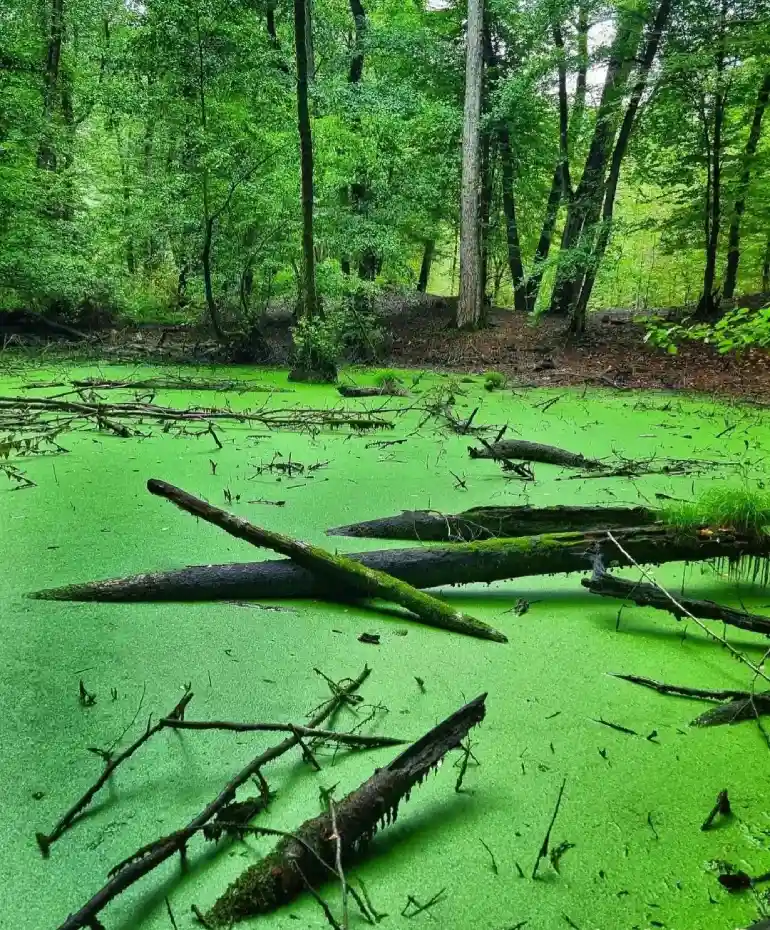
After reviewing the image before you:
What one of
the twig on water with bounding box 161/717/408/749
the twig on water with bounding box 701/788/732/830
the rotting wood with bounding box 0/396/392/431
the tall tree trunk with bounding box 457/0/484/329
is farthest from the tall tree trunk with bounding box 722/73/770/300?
the twig on water with bounding box 161/717/408/749

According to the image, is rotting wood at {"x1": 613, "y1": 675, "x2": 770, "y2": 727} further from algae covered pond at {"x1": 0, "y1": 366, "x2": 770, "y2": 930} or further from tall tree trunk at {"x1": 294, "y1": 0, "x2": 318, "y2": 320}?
tall tree trunk at {"x1": 294, "y1": 0, "x2": 318, "y2": 320}

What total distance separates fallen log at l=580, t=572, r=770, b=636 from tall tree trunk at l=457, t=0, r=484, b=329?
28.8 feet

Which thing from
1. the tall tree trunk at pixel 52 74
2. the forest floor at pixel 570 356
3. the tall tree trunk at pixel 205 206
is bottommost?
the forest floor at pixel 570 356

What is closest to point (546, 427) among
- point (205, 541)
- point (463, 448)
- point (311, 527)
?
point (463, 448)

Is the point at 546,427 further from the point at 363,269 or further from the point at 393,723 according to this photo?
the point at 363,269

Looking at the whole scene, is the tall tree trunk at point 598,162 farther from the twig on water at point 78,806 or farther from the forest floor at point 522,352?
the twig on water at point 78,806

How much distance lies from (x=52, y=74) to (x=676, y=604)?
→ 13040 millimetres

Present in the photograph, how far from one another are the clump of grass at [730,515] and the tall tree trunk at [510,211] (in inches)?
376

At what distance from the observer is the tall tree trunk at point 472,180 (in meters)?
9.52

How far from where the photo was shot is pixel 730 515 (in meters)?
1.88

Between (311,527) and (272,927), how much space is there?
5.43ft

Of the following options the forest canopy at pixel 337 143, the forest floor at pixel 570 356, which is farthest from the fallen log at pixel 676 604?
the forest floor at pixel 570 356

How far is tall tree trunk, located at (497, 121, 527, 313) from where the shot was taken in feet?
36.7

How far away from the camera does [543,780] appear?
1097mm
